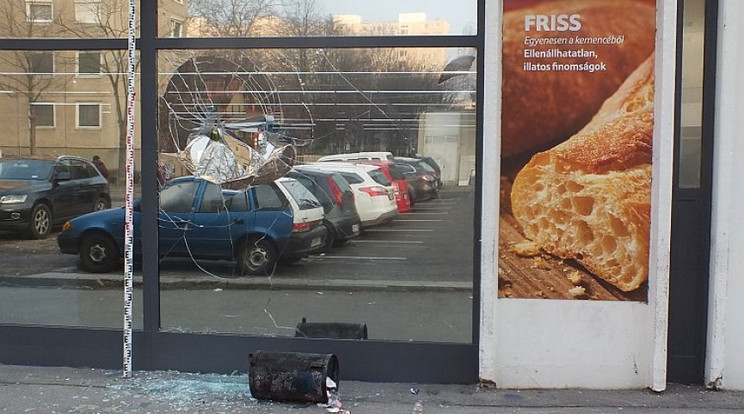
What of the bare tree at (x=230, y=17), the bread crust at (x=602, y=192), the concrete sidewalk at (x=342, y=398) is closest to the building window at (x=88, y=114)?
the bare tree at (x=230, y=17)

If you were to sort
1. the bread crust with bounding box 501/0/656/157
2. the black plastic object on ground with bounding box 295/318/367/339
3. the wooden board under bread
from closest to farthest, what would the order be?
the bread crust with bounding box 501/0/656/157, the wooden board under bread, the black plastic object on ground with bounding box 295/318/367/339

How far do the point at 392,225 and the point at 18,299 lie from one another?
330 cm

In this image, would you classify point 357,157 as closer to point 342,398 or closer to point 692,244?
point 342,398

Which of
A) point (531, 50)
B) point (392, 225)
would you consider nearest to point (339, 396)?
point (392, 225)

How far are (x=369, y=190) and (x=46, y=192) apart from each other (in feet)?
9.24

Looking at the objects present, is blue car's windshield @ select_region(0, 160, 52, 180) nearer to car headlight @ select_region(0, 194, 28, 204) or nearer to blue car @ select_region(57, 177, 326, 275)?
car headlight @ select_region(0, 194, 28, 204)

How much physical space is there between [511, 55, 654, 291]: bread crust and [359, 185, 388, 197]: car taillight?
1.09 metres

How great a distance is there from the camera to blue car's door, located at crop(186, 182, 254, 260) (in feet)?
18.5

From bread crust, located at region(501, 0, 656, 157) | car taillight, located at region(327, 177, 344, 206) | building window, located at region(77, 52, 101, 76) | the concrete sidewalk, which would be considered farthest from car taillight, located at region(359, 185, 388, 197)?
building window, located at region(77, 52, 101, 76)

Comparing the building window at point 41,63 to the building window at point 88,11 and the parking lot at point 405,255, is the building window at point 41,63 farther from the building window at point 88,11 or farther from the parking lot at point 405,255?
the parking lot at point 405,255

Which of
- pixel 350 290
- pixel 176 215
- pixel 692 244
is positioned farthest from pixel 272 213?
pixel 692 244

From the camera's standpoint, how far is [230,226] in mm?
5672

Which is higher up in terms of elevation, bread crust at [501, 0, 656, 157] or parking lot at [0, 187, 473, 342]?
bread crust at [501, 0, 656, 157]

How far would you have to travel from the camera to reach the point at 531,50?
4891 millimetres
